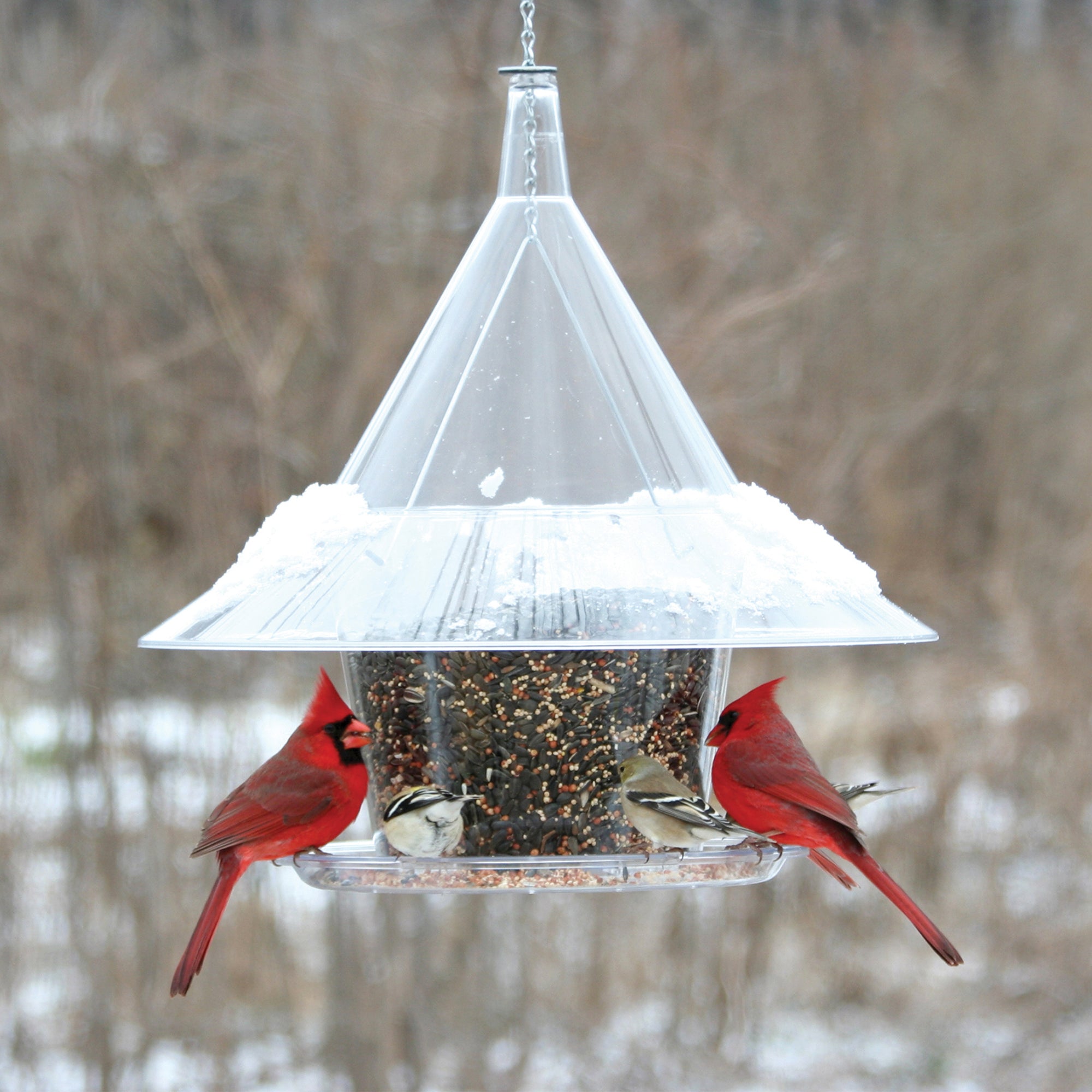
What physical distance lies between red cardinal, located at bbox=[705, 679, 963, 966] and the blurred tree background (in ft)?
11.6

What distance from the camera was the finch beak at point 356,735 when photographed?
10.1 feet

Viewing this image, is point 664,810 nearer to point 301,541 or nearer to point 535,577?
point 535,577

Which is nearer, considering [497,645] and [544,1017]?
[497,645]

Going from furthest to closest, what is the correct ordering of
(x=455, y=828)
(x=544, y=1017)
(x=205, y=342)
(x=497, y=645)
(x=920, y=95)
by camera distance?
(x=920, y=95)
(x=544, y=1017)
(x=205, y=342)
(x=455, y=828)
(x=497, y=645)

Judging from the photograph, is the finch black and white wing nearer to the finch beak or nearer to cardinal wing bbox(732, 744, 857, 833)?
the finch beak

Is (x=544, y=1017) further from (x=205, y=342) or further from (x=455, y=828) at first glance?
(x=455, y=828)

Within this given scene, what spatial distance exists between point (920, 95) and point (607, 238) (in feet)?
10.2

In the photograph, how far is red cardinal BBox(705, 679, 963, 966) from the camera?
3.12m

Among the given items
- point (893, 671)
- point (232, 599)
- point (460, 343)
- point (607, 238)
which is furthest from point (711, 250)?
point (232, 599)

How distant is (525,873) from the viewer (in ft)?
9.65

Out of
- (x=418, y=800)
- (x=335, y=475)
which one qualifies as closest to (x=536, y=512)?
(x=418, y=800)

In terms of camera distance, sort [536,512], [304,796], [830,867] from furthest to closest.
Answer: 1. [830,867]
2. [304,796]
3. [536,512]

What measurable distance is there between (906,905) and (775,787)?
417 mm

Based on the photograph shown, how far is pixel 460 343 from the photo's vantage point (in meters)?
3.00
